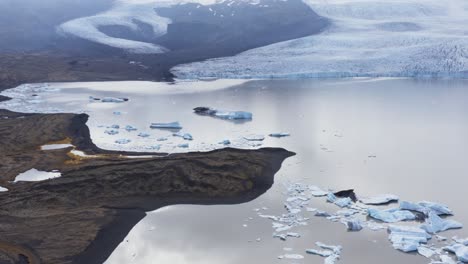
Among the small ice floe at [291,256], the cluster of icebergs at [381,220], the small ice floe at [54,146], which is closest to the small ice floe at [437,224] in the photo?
the cluster of icebergs at [381,220]

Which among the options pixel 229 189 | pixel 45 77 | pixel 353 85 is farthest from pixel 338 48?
pixel 229 189

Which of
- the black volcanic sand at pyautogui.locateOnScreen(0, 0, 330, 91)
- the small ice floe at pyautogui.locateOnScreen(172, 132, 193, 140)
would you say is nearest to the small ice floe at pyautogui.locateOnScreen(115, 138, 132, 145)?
the small ice floe at pyautogui.locateOnScreen(172, 132, 193, 140)

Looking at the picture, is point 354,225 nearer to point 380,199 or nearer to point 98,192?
point 380,199

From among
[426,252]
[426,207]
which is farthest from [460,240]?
[426,207]

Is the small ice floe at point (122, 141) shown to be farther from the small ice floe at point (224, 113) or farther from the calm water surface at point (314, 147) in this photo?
the small ice floe at point (224, 113)

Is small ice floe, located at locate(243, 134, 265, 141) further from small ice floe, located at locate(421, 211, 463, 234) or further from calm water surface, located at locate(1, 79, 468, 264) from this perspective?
small ice floe, located at locate(421, 211, 463, 234)

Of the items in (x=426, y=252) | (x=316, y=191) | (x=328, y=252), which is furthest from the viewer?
(x=316, y=191)

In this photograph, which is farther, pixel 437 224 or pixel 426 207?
pixel 426 207
